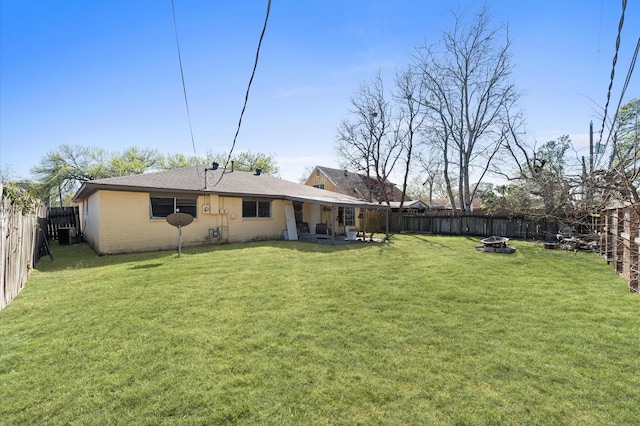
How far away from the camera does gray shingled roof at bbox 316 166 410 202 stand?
27109 mm

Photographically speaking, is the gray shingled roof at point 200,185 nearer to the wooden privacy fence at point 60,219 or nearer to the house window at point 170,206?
the house window at point 170,206

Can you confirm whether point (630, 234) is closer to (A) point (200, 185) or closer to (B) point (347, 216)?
(A) point (200, 185)

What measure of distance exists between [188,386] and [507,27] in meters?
24.8

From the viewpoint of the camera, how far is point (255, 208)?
44.7 ft

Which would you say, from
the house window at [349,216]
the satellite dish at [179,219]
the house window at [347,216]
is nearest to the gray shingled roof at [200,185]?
the satellite dish at [179,219]

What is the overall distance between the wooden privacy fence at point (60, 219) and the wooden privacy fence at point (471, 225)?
62.1 feet

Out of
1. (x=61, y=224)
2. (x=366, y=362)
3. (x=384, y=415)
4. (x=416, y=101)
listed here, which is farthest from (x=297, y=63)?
(x=416, y=101)

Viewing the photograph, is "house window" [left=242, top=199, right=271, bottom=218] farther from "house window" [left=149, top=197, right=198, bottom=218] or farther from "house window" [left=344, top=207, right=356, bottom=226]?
"house window" [left=344, top=207, right=356, bottom=226]

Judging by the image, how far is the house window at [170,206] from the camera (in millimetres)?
10812

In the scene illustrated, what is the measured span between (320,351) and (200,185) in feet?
34.5

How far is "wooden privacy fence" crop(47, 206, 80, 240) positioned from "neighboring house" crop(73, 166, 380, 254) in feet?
2.23

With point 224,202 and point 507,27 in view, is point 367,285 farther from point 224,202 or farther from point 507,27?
point 507,27

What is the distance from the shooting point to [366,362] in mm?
2996

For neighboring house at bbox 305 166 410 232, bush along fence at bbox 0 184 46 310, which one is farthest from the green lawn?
neighboring house at bbox 305 166 410 232
